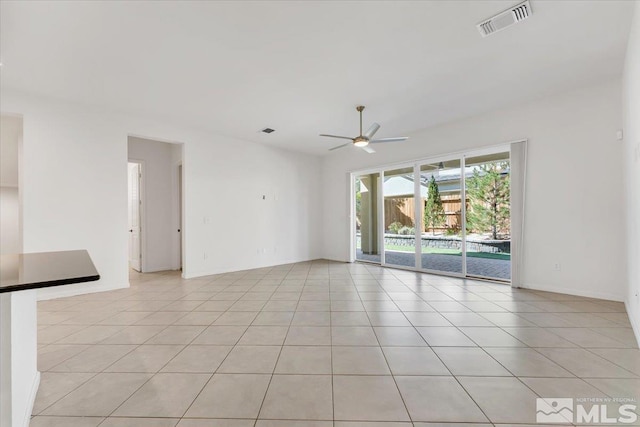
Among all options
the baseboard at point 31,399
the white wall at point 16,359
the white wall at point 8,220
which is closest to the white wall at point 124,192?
the baseboard at point 31,399

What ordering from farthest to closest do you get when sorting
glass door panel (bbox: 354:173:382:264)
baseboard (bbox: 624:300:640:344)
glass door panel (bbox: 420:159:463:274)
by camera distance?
glass door panel (bbox: 354:173:382:264)
glass door panel (bbox: 420:159:463:274)
baseboard (bbox: 624:300:640:344)

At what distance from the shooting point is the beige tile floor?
1608 mm

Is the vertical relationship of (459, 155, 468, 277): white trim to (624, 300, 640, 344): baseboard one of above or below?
above

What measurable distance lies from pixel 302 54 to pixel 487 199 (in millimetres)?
4200

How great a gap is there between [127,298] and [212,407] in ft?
10.3

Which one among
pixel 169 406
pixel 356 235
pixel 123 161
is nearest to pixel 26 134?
pixel 123 161

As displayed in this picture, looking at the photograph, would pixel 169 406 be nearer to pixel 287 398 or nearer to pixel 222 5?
pixel 287 398

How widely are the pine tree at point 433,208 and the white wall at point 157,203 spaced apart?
5.63 m

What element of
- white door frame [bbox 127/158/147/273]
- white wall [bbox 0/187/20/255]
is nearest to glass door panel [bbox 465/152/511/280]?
white door frame [bbox 127/158/147/273]

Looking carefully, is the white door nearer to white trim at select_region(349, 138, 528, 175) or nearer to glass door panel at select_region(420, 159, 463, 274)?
white trim at select_region(349, 138, 528, 175)

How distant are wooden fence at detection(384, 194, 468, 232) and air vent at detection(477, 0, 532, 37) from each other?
10.3ft

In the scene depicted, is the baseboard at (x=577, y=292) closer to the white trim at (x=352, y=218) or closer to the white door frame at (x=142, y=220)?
the white trim at (x=352, y=218)

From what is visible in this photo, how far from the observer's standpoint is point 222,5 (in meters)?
2.25

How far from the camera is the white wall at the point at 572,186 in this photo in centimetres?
354
